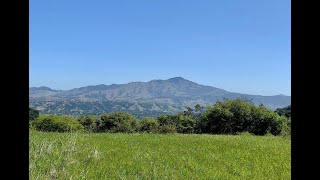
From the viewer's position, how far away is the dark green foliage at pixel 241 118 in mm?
29141

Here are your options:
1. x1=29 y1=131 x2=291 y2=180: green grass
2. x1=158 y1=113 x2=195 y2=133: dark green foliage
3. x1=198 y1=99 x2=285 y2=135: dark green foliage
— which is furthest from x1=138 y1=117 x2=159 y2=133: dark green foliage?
x1=29 y1=131 x2=291 y2=180: green grass

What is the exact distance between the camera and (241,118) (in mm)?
29500

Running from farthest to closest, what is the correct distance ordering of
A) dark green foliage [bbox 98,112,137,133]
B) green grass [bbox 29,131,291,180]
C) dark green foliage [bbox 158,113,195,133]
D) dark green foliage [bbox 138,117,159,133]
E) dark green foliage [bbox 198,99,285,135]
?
dark green foliage [bbox 98,112,137,133] → dark green foliage [bbox 138,117,159,133] → dark green foliage [bbox 158,113,195,133] → dark green foliage [bbox 198,99,285,135] → green grass [bbox 29,131,291,180]

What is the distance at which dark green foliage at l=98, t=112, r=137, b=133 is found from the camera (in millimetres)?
34688

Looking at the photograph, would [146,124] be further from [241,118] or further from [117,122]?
[241,118]

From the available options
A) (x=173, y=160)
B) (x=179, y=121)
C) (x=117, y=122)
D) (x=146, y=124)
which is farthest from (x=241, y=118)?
(x=173, y=160)

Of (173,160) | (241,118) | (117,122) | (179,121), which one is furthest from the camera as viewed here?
(117,122)

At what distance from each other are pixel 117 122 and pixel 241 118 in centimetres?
1160

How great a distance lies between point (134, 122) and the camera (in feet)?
122

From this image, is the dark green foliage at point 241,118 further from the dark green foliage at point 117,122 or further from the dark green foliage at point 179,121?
the dark green foliage at point 117,122

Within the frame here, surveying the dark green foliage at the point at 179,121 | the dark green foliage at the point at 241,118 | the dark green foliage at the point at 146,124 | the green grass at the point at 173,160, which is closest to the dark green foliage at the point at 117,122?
the dark green foliage at the point at 146,124

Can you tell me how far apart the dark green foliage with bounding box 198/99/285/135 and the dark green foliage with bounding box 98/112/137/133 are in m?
8.13

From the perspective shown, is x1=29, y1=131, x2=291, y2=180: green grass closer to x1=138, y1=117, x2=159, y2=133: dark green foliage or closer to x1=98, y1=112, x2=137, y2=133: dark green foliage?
x1=138, y1=117, x2=159, y2=133: dark green foliage
